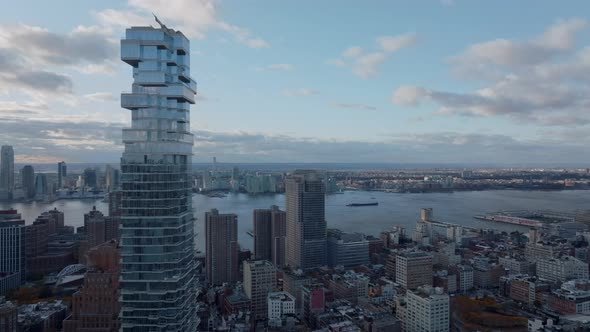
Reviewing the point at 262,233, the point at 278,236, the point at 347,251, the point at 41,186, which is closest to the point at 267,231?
the point at 262,233

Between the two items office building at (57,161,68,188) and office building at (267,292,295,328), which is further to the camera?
office building at (57,161,68,188)

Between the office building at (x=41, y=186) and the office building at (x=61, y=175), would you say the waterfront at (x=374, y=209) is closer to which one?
the office building at (x=41, y=186)

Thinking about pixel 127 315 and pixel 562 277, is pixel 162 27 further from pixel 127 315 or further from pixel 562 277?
pixel 562 277

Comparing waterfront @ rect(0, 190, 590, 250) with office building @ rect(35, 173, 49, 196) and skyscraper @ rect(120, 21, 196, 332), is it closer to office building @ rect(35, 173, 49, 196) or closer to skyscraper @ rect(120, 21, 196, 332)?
office building @ rect(35, 173, 49, 196)

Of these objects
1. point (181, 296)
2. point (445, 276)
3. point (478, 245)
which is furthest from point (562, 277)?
point (181, 296)

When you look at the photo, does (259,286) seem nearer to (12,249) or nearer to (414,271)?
(414,271)

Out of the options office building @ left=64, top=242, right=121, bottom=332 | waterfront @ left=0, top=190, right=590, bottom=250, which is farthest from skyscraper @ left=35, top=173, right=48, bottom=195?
office building @ left=64, top=242, right=121, bottom=332
